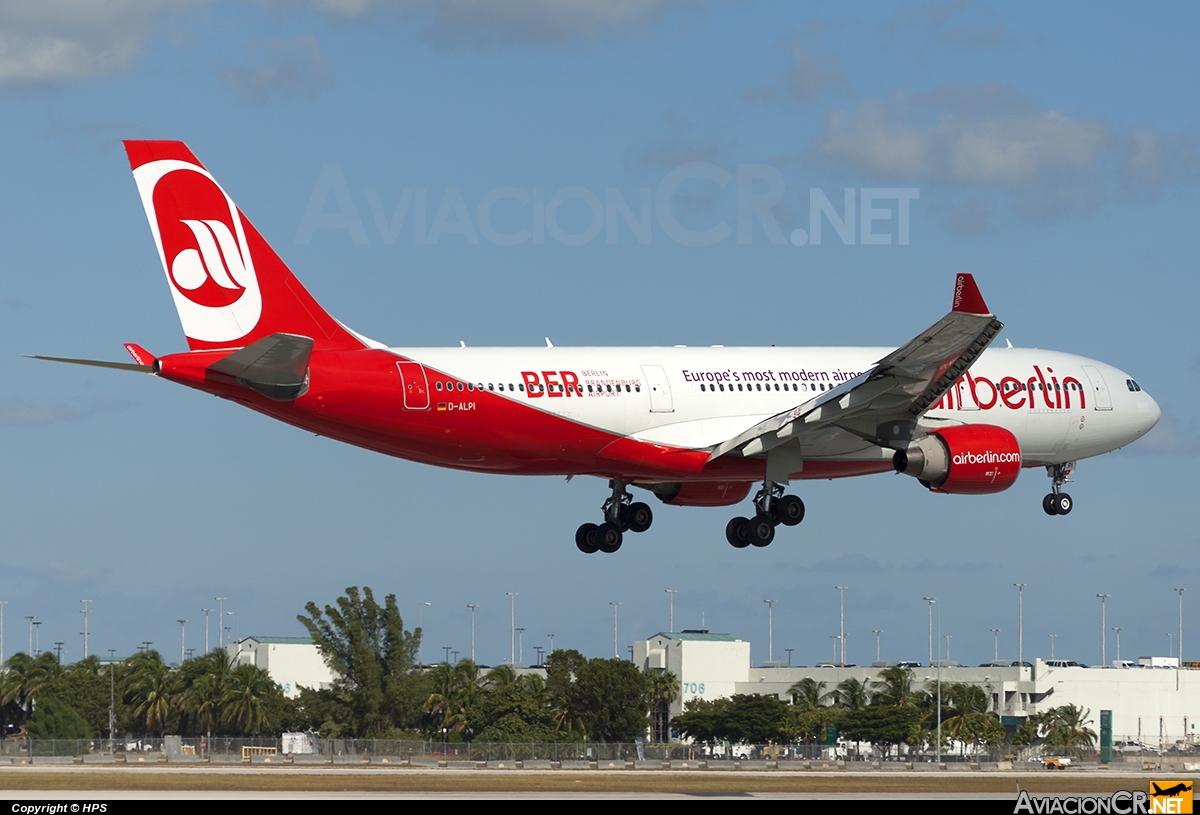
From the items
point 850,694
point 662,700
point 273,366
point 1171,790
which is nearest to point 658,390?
point 273,366

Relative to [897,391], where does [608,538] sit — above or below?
below

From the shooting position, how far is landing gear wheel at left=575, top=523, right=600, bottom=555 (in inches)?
2115

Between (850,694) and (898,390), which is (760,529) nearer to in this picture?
(898,390)

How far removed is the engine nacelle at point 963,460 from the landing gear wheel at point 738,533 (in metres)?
5.06

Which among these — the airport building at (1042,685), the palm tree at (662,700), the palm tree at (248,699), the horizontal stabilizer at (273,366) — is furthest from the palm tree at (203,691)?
the horizontal stabilizer at (273,366)

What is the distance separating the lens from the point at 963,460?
49.5 meters

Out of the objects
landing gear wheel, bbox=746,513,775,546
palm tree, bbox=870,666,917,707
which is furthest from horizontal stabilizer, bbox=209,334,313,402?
palm tree, bbox=870,666,917,707

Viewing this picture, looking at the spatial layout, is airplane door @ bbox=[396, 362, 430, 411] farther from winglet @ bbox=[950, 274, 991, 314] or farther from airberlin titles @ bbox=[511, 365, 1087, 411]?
winglet @ bbox=[950, 274, 991, 314]

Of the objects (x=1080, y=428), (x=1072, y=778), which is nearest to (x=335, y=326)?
(x=1080, y=428)

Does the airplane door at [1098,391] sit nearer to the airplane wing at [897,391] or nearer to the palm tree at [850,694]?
the airplane wing at [897,391]

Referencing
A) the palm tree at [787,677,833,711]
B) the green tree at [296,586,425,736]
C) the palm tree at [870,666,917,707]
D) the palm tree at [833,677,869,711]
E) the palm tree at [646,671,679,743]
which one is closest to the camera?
the green tree at [296,586,425,736]

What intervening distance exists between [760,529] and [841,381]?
5127 millimetres

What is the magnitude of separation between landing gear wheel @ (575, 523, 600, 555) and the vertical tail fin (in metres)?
11.8

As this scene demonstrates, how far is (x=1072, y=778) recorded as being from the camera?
60.7 metres
